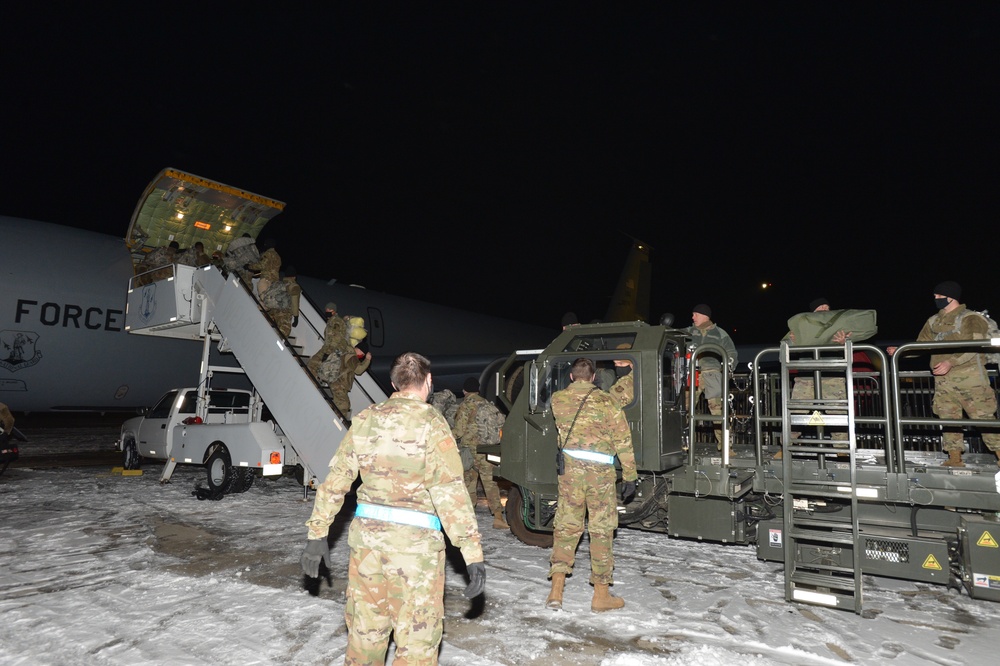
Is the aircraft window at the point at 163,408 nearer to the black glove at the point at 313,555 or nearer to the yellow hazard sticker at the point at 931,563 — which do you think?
the black glove at the point at 313,555

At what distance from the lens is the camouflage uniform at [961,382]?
5207 millimetres

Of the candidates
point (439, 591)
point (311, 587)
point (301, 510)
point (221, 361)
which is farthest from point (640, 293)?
point (439, 591)

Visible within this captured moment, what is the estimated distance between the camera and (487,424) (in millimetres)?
8562

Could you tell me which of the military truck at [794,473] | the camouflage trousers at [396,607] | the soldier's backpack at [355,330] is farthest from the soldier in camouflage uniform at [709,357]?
Answer: the soldier's backpack at [355,330]

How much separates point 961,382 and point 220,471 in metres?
9.81

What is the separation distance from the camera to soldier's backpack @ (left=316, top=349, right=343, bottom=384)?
9.29 metres

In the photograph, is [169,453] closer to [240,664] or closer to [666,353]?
[240,664]

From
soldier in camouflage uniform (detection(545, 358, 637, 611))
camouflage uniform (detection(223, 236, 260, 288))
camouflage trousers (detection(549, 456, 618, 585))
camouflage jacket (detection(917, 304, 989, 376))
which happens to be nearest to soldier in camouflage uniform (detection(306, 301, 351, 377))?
camouflage uniform (detection(223, 236, 260, 288))

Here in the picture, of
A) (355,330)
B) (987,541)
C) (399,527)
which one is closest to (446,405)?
(355,330)

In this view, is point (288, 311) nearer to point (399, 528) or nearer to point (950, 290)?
point (399, 528)

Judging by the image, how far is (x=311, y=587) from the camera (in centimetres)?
505

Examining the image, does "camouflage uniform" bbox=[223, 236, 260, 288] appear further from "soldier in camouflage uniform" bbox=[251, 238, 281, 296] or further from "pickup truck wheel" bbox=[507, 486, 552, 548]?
"pickup truck wheel" bbox=[507, 486, 552, 548]

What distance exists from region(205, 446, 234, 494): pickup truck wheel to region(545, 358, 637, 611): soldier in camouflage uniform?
20.8ft

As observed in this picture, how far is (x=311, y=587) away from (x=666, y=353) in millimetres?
4135
